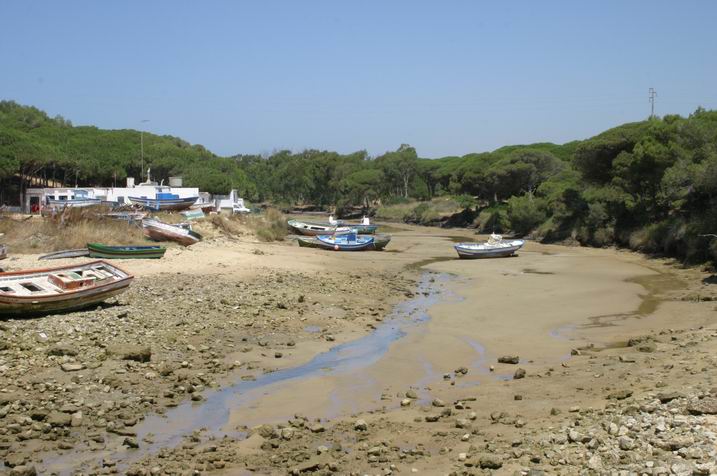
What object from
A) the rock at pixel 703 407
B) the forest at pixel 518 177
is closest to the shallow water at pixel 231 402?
the rock at pixel 703 407

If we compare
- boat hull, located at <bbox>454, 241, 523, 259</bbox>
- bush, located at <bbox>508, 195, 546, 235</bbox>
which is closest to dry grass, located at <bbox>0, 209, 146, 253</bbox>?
boat hull, located at <bbox>454, 241, 523, 259</bbox>

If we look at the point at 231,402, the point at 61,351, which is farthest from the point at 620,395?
the point at 61,351

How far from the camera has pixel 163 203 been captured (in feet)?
176

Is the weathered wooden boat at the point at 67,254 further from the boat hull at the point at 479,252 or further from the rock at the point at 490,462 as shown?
the boat hull at the point at 479,252

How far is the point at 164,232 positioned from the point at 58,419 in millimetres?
24188

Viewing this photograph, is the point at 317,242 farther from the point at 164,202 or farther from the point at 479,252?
the point at 164,202

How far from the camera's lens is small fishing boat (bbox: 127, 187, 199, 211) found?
5303cm

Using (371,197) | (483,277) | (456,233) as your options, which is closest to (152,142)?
(371,197)

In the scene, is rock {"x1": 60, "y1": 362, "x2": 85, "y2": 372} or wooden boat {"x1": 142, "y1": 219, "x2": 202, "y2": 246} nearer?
rock {"x1": 60, "y1": 362, "x2": 85, "y2": 372}

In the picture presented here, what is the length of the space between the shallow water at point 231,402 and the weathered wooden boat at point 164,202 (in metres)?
35.9

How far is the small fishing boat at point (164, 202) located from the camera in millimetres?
53031

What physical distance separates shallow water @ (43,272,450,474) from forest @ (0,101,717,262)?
20.5 m

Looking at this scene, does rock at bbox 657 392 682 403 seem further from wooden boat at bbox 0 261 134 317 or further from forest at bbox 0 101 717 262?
forest at bbox 0 101 717 262

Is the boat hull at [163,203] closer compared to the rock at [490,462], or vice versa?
the rock at [490,462]
